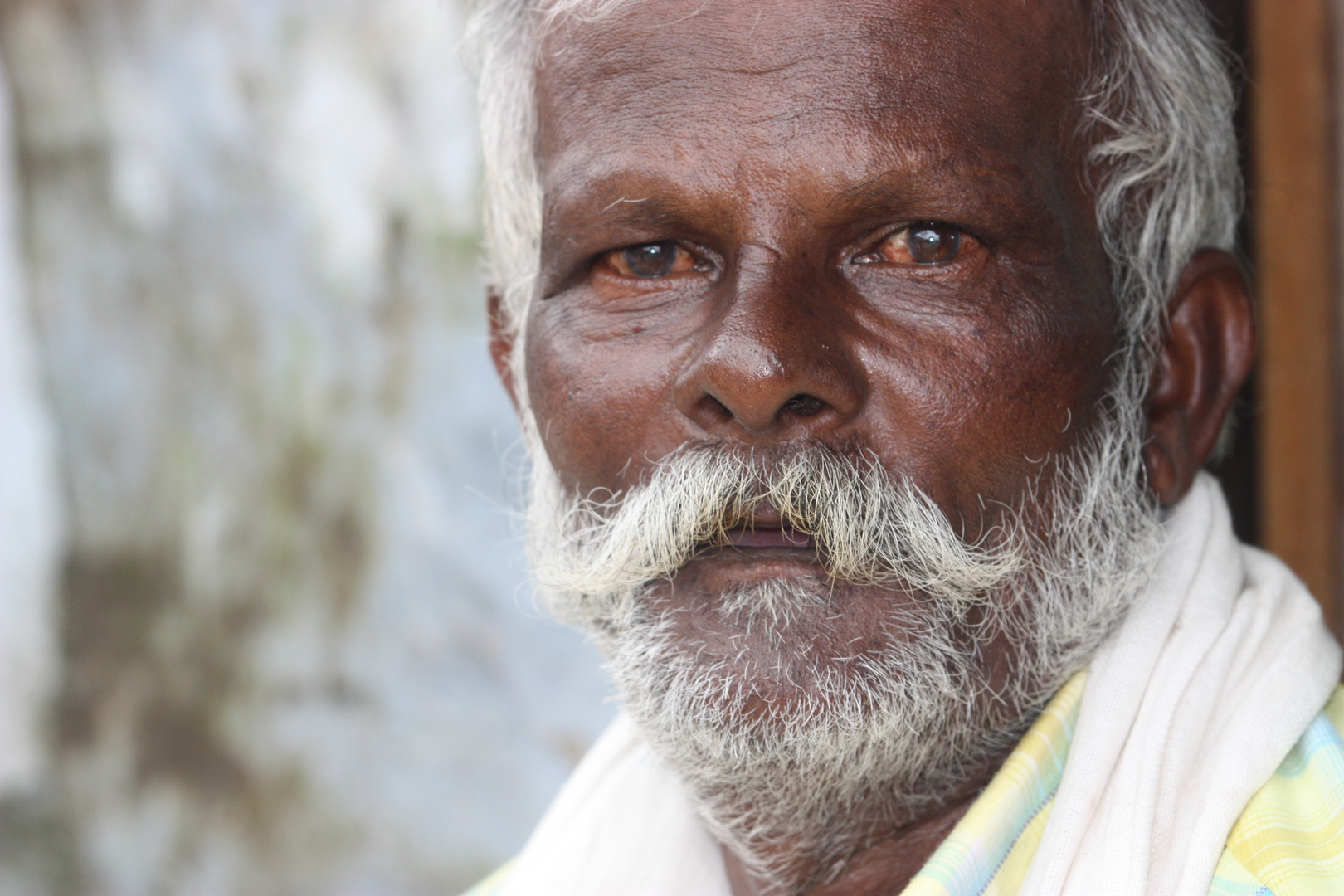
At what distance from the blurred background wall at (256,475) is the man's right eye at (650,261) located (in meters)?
1.53

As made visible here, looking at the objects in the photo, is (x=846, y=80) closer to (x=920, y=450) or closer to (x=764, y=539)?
(x=920, y=450)

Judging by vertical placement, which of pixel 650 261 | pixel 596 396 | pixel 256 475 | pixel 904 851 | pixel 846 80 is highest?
pixel 846 80

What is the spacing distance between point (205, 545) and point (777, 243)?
2.65 metres

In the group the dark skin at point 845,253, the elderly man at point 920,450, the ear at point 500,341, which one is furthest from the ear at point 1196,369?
the ear at point 500,341

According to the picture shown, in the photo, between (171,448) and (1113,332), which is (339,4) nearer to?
(171,448)

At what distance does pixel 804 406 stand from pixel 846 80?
1.26 feet

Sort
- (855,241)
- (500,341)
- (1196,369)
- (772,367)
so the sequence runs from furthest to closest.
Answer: (500,341) → (1196,369) → (855,241) → (772,367)

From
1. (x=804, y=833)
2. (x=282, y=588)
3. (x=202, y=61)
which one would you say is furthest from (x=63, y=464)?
(x=804, y=833)

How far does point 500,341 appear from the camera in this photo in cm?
202

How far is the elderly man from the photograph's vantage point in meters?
1.36

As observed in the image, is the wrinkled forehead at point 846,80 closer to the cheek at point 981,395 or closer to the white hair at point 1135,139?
the white hair at point 1135,139

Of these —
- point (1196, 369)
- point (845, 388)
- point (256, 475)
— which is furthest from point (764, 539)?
point (256, 475)

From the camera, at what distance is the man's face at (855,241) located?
140 centimetres

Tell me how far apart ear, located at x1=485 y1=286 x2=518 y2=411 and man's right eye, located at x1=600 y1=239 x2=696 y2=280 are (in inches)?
16.5
